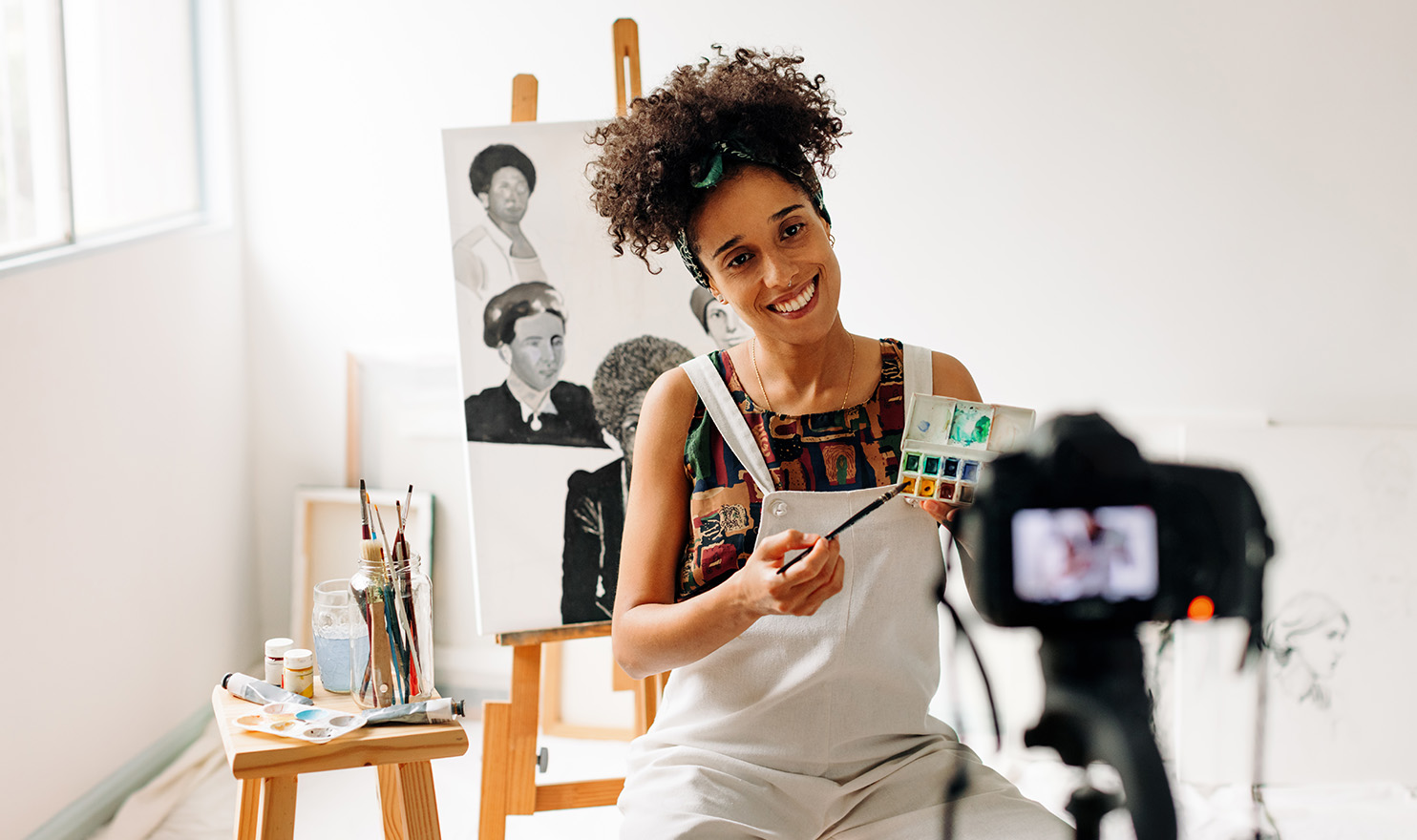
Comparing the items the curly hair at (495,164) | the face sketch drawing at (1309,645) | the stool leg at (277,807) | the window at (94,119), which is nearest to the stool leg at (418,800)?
the stool leg at (277,807)

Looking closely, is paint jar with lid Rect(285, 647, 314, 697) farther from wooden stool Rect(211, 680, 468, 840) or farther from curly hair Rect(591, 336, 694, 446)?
curly hair Rect(591, 336, 694, 446)

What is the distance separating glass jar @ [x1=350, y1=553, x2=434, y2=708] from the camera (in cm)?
134

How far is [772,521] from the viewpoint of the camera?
121cm

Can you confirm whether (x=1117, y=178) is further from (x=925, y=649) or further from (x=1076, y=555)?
(x=1076, y=555)

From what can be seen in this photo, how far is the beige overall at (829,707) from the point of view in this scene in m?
1.19

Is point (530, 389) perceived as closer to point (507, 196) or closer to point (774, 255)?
point (507, 196)

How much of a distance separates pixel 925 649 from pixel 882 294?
117 centimetres

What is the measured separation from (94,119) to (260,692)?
150cm

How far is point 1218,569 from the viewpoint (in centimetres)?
57

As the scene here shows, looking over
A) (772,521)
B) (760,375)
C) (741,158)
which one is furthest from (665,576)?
(741,158)

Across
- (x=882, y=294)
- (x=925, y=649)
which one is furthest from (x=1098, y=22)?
(x=925, y=649)

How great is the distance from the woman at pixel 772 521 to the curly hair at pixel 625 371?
49 centimetres

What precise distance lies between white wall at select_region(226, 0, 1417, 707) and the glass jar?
1.21 meters

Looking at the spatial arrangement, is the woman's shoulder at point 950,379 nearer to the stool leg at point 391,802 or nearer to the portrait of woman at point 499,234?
the portrait of woman at point 499,234
